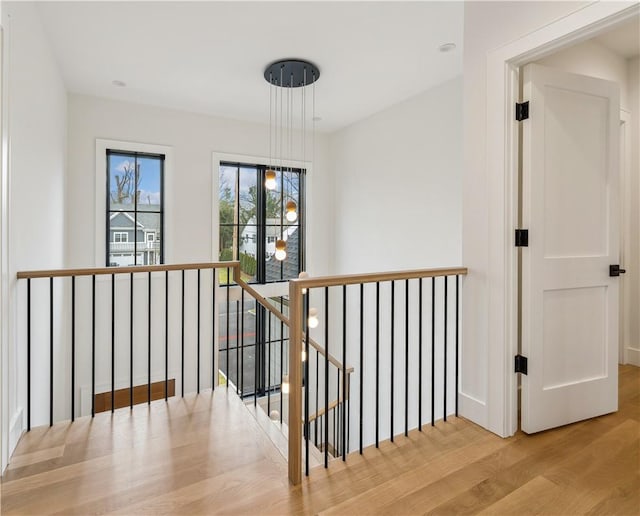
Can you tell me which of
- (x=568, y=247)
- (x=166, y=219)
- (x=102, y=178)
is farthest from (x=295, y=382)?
(x=102, y=178)

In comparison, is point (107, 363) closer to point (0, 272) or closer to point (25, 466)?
point (25, 466)

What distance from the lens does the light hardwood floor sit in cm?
164

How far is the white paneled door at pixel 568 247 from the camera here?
2.14m

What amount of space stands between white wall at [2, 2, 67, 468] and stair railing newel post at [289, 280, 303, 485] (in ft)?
4.70

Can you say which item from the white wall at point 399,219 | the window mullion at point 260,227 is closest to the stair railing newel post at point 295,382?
the white wall at point 399,219

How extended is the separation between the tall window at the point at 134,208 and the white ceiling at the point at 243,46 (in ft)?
2.34

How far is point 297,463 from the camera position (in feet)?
5.83

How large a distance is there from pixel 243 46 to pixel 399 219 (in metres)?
2.40

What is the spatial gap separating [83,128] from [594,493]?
16.8 ft

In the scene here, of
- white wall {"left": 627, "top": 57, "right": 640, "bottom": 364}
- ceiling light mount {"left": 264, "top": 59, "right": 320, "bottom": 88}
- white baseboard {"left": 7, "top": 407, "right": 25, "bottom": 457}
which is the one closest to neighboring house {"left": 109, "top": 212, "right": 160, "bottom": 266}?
ceiling light mount {"left": 264, "top": 59, "right": 320, "bottom": 88}

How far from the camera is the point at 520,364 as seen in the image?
86.8 inches

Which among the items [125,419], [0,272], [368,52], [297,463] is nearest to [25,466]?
[125,419]

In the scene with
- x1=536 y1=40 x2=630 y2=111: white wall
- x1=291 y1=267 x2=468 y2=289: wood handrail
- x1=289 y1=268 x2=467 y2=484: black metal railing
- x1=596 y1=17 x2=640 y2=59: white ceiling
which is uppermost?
x1=596 y1=17 x2=640 y2=59: white ceiling

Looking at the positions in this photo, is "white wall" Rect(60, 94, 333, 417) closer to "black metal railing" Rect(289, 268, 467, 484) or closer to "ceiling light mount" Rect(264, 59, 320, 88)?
"ceiling light mount" Rect(264, 59, 320, 88)
